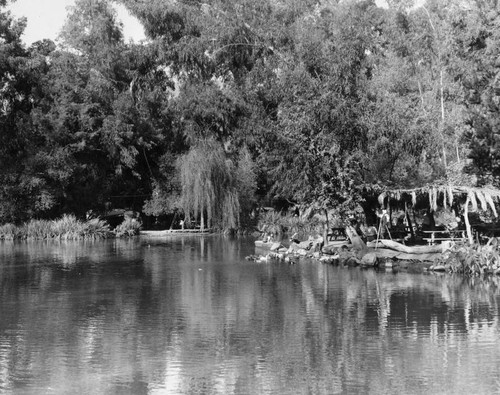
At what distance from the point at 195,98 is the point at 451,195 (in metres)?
25.6

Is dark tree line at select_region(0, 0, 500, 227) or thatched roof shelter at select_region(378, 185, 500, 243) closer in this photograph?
thatched roof shelter at select_region(378, 185, 500, 243)

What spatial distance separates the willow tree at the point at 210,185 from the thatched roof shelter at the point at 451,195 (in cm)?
1773

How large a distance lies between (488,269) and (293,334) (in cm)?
1044

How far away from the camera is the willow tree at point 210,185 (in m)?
45.3

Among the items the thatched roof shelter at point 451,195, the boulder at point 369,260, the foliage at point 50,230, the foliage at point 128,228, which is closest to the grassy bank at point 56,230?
the foliage at point 50,230

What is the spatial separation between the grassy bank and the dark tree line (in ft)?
5.46

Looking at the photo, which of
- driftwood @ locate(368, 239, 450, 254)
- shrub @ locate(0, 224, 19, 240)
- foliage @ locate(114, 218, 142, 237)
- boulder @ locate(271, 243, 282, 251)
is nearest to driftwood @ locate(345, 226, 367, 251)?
driftwood @ locate(368, 239, 450, 254)

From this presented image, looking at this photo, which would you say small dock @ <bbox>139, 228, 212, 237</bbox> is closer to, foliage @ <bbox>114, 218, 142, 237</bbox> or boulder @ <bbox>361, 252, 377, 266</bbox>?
foliage @ <bbox>114, 218, 142, 237</bbox>

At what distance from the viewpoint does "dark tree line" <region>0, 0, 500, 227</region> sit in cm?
4534

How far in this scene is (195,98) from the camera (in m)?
49.0

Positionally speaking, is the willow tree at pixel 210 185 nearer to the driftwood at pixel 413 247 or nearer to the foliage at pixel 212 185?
the foliage at pixel 212 185

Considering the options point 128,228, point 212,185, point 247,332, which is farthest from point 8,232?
point 247,332

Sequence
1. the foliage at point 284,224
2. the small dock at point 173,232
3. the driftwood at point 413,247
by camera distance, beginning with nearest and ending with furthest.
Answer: the driftwood at point 413,247 < the foliage at point 284,224 < the small dock at point 173,232

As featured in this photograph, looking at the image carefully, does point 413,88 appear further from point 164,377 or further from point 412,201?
point 164,377
